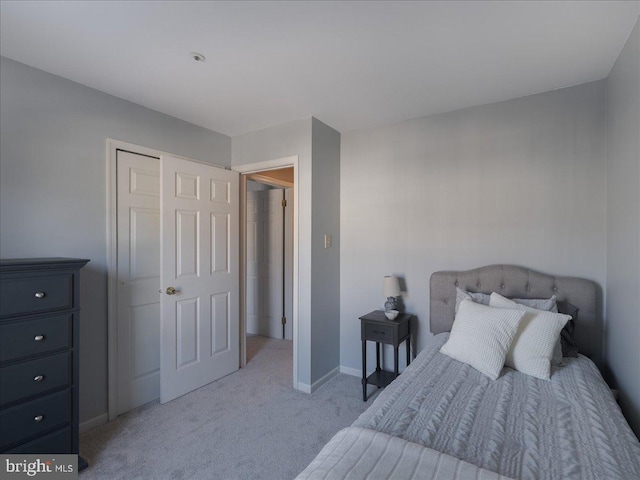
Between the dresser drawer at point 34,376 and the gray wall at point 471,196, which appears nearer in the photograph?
the dresser drawer at point 34,376

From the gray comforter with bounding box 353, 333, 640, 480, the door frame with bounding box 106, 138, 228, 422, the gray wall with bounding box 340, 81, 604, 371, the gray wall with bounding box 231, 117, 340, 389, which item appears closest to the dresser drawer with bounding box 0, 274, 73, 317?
the door frame with bounding box 106, 138, 228, 422

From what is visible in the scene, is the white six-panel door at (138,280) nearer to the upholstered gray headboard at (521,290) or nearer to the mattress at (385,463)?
the mattress at (385,463)

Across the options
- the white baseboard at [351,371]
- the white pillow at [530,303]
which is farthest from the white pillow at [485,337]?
the white baseboard at [351,371]

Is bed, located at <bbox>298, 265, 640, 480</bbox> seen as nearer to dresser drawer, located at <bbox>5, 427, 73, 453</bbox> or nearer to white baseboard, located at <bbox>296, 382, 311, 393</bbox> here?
white baseboard, located at <bbox>296, 382, 311, 393</bbox>

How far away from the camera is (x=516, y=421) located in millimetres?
1308

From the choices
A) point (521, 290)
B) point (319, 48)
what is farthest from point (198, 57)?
point (521, 290)

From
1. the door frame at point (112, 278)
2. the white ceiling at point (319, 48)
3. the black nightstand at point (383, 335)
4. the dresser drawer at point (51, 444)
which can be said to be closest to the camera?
the white ceiling at point (319, 48)

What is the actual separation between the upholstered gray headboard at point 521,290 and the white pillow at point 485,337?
0.57 meters

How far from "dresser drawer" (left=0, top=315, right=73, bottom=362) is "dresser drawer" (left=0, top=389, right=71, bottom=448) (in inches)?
10.6

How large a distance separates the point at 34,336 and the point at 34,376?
0.22 m

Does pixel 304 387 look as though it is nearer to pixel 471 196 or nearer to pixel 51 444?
pixel 51 444

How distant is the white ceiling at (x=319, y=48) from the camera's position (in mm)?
1518

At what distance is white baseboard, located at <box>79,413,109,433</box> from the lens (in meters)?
2.21

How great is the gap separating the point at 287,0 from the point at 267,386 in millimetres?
2885
